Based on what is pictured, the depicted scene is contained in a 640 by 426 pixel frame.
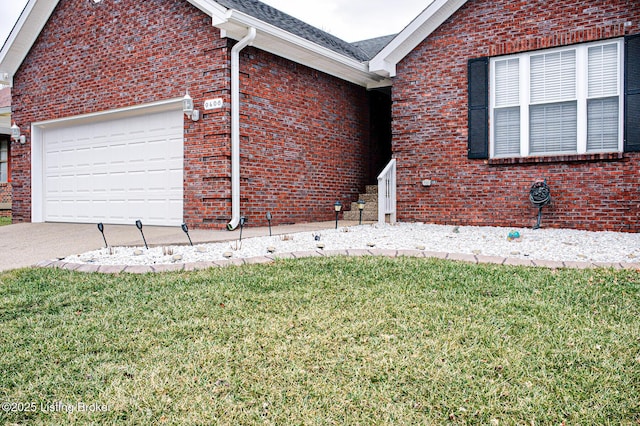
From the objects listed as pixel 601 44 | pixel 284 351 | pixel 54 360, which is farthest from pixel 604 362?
pixel 601 44

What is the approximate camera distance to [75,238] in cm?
757

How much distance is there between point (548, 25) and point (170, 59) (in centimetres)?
613

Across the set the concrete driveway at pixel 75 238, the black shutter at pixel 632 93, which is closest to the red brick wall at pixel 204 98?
the concrete driveway at pixel 75 238

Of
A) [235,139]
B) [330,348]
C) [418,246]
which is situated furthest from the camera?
[235,139]

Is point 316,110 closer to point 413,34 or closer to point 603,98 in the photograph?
point 413,34

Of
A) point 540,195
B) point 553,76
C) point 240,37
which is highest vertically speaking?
point 240,37

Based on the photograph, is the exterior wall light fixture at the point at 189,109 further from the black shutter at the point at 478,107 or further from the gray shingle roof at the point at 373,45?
the gray shingle roof at the point at 373,45

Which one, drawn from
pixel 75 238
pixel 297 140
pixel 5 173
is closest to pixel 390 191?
pixel 297 140

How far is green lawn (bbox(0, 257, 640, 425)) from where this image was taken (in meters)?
2.25

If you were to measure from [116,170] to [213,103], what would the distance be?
2935 millimetres

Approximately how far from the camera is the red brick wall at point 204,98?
814cm

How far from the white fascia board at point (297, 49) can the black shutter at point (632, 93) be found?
14.5ft

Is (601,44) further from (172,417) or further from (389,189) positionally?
Answer: (172,417)

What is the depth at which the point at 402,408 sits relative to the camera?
7.36ft
